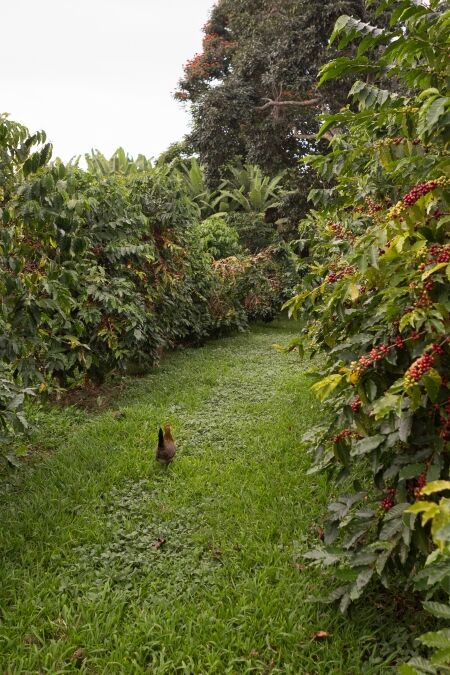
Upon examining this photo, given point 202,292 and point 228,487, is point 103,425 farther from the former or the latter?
point 202,292

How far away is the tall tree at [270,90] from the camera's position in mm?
8344

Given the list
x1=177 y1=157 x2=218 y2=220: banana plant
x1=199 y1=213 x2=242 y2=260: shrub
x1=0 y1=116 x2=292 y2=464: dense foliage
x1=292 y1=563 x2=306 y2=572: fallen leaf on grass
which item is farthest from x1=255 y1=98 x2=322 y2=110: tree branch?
x1=292 y1=563 x2=306 y2=572: fallen leaf on grass

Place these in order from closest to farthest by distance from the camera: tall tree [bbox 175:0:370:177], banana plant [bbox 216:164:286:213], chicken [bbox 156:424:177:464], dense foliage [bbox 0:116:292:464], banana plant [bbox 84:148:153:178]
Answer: dense foliage [bbox 0:116:292:464], chicken [bbox 156:424:177:464], banana plant [bbox 84:148:153:178], tall tree [bbox 175:0:370:177], banana plant [bbox 216:164:286:213]

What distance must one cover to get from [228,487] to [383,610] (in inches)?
48.1

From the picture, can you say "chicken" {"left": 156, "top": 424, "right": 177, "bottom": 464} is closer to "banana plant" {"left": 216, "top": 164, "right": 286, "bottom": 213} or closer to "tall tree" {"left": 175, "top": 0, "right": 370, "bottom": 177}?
"tall tree" {"left": 175, "top": 0, "right": 370, "bottom": 177}

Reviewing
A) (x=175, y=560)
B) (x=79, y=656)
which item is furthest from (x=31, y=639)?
(x=175, y=560)

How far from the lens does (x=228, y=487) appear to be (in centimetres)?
306

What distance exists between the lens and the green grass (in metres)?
1.89

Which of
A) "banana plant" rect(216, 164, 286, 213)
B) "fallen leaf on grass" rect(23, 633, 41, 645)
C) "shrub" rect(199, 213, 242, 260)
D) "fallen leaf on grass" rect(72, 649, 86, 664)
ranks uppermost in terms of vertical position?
"banana plant" rect(216, 164, 286, 213)

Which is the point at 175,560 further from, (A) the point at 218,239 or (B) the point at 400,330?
(A) the point at 218,239

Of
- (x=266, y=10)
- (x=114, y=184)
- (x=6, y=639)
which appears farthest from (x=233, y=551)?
(x=266, y=10)

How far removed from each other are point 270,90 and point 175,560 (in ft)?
32.8

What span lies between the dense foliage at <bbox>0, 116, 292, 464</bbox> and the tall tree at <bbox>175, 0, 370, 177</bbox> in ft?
8.13

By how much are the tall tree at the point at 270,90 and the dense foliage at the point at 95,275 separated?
248 cm
